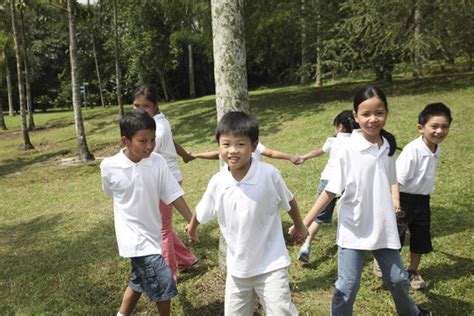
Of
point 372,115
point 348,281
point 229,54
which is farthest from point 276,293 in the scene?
point 229,54

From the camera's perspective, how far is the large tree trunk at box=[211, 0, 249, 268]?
12.1ft

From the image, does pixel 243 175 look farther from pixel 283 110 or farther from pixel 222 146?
pixel 283 110

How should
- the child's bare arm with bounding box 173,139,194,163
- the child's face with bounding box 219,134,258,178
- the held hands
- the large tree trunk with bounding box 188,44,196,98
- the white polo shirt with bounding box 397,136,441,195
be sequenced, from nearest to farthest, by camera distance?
the child's face with bounding box 219,134,258,178 → the held hands → the white polo shirt with bounding box 397,136,441,195 → the child's bare arm with bounding box 173,139,194,163 → the large tree trunk with bounding box 188,44,196,98

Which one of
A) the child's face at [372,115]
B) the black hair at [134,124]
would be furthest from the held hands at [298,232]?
the black hair at [134,124]

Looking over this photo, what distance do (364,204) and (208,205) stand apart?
1.05m

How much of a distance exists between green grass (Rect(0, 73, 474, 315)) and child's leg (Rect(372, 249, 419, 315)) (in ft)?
1.84

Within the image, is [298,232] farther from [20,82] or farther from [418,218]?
[20,82]

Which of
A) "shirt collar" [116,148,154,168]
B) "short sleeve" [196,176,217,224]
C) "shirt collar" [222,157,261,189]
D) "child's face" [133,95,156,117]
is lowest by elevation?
"short sleeve" [196,176,217,224]

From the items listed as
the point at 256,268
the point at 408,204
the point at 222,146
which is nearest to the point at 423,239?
the point at 408,204

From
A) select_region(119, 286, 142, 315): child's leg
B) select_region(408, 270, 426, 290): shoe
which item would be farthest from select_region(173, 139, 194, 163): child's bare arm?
select_region(408, 270, 426, 290): shoe

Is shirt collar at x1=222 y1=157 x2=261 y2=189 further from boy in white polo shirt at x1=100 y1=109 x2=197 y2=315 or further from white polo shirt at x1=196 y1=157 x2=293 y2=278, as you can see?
boy in white polo shirt at x1=100 y1=109 x2=197 y2=315

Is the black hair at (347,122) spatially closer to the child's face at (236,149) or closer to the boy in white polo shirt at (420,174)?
the boy in white polo shirt at (420,174)

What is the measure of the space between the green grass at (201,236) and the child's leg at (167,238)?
365 mm

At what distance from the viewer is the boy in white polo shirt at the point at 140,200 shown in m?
3.02
